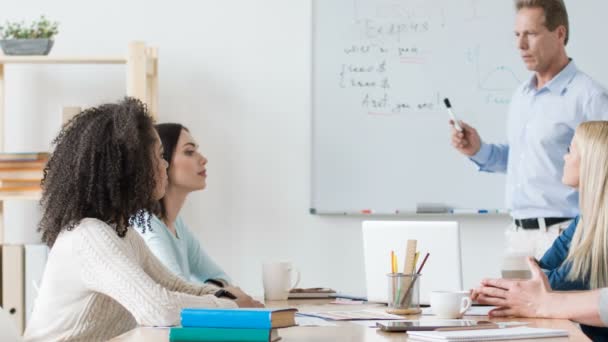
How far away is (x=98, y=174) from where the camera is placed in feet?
6.68

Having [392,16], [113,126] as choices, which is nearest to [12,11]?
[392,16]

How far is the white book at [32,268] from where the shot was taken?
3.72 metres

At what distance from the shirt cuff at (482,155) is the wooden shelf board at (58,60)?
142 cm

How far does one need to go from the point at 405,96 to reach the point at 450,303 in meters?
1.97

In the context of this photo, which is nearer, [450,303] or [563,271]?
[450,303]

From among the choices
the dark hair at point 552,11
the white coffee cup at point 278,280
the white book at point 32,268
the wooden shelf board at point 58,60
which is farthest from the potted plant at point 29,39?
the dark hair at point 552,11

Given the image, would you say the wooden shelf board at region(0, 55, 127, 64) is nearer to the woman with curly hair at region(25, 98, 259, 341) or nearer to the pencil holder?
the woman with curly hair at region(25, 98, 259, 341)

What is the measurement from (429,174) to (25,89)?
176cm

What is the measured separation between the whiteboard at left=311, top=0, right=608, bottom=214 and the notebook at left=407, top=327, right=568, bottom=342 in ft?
7.01

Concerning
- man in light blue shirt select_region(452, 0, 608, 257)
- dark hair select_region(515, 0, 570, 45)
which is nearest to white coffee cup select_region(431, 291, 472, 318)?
man in light blue shirt select_region(452, 0, 608, 257)

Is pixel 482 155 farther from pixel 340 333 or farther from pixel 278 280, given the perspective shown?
pixel 340 333

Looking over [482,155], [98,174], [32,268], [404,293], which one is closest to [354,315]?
[404,293]

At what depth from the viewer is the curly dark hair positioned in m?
2.03

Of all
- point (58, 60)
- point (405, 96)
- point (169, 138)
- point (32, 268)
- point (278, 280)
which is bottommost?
point (32, 268)
